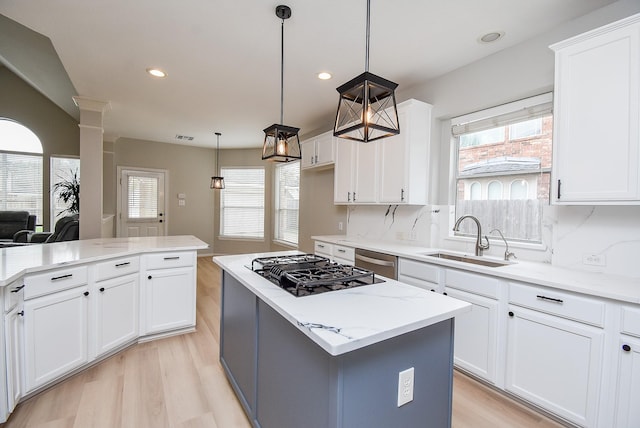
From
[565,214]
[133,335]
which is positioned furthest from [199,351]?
[565,214]

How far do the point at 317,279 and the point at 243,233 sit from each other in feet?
19.9

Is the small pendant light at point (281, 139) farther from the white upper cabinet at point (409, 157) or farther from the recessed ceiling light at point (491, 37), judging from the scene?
the recessed ceiling light at point (491, 37)

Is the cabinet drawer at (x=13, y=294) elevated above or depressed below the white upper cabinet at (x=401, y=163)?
below

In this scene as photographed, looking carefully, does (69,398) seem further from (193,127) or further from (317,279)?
(193,127)

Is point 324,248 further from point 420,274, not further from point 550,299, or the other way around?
point 550,299

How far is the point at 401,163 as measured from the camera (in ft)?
9.96

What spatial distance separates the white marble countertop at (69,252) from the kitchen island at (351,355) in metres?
1.35

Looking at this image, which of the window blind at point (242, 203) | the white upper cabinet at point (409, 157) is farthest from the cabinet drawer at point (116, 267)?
the window blind at point (242, 203)

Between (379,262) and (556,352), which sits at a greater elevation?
(379,262)

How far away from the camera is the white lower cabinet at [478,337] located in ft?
6.77

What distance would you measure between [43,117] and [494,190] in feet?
26.3

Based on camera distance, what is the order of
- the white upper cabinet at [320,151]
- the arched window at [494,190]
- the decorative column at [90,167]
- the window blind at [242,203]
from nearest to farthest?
the arched window at [494,190] < the decorative column at [90,167] < the white upper cabinet at [320,151] < the window blind at [242,203]

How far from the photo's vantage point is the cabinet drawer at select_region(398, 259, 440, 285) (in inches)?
95.8

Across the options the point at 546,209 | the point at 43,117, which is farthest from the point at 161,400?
the point at 43,117
